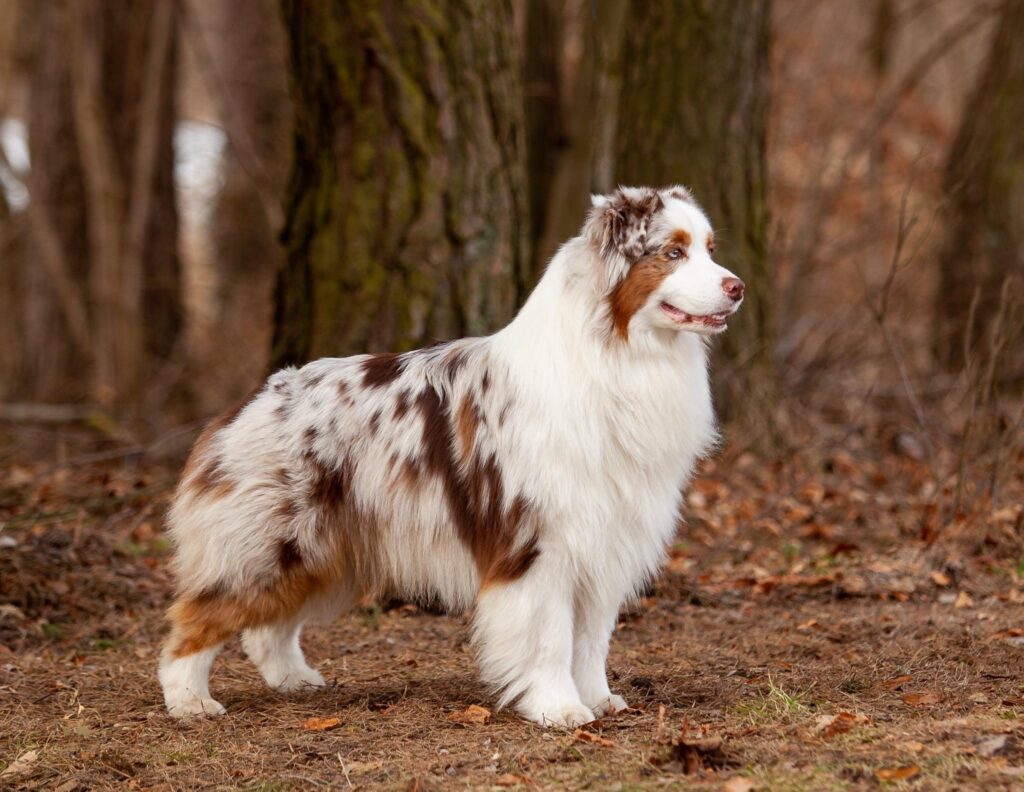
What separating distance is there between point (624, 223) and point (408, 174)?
8.06 ft

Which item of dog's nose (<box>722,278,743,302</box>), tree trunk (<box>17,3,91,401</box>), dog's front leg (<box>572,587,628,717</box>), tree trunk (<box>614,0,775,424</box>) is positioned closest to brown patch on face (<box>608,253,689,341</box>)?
dog's nose (<box>722,278,743,302</box>)

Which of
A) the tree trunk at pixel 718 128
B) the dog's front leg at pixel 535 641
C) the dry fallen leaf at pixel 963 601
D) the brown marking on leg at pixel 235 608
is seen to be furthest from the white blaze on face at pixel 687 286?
the tree trunk at pixel 718 128

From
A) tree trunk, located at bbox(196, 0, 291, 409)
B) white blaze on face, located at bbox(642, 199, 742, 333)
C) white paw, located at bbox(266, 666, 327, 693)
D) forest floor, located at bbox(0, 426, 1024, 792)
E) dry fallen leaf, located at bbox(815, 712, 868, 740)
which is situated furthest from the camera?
tree trunk, located at bbox(196, 0, 291, 409)

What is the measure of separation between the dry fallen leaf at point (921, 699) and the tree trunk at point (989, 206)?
706cm

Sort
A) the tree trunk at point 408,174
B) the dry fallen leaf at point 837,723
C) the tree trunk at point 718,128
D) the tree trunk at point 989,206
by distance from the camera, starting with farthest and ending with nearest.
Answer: the tree trunk at point 989,206 < the tree trunk at point 718,128 < the tree trunk at point 408,174 < the dry fallen leaf at point 837,723

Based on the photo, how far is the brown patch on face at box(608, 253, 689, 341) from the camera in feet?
15.0

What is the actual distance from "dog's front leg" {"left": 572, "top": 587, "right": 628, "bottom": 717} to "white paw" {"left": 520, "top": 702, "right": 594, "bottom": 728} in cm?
21

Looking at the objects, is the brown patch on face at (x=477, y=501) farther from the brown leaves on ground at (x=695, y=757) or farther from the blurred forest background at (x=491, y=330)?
the brown leaves on ground at (x=695, y=757)

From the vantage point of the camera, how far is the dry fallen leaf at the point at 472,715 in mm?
4738

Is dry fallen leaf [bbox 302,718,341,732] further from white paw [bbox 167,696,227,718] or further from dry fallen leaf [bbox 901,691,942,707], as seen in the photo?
dry fallen leaf [bbox 901,691,942,707]

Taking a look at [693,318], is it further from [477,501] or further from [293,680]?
[293,680]

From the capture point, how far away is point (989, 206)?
1158 centimetres

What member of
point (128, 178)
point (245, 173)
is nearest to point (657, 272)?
point (128, 178)

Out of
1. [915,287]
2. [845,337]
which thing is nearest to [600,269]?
[845,337]
